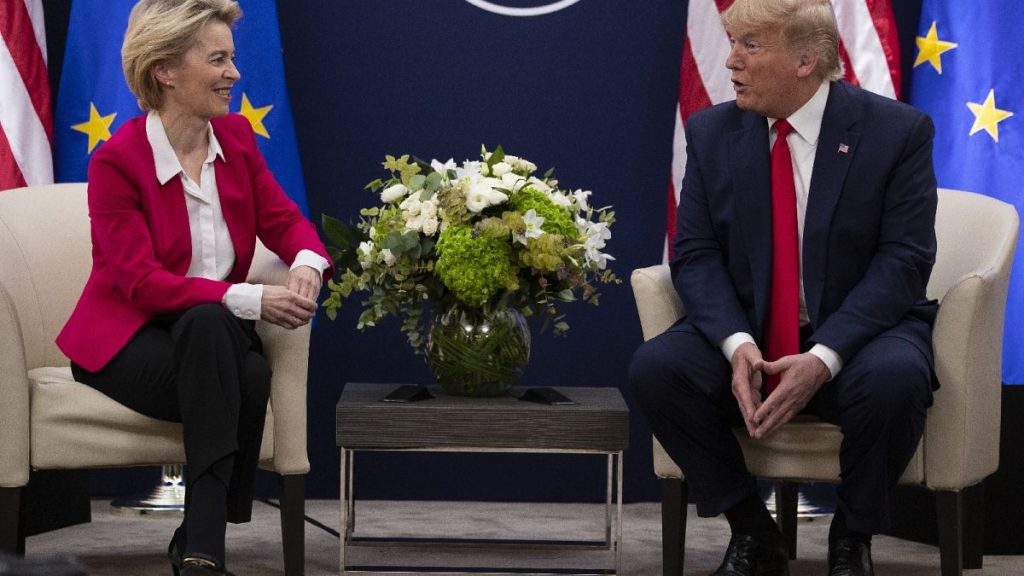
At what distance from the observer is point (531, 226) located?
112 inches

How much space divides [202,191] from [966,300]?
158cm

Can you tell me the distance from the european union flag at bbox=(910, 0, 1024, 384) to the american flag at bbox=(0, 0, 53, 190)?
247 centimetres

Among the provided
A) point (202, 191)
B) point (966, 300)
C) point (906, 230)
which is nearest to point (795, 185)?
point (906, 230)

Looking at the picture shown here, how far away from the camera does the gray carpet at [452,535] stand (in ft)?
10.3

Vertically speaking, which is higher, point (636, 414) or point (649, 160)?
point (649, 160)

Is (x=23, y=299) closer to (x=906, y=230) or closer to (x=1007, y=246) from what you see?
(x=906, y=230)

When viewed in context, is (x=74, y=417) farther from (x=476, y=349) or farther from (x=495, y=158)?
(x=495, y=158)

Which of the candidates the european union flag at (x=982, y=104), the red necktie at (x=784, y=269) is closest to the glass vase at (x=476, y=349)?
the red necktie at (x=784, y=269)

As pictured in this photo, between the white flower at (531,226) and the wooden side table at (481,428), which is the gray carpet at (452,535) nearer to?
the wooden side table at (481,428)

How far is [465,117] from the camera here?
4090 millimetres

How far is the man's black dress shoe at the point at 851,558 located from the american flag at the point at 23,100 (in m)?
2.33

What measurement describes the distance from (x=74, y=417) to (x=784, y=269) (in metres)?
1.45

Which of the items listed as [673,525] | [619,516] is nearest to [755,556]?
[673,525]

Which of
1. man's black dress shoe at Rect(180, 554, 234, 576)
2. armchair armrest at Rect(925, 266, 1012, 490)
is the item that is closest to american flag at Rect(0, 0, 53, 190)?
man's black dress shoe at Rect(180, 554, 234, 576)
